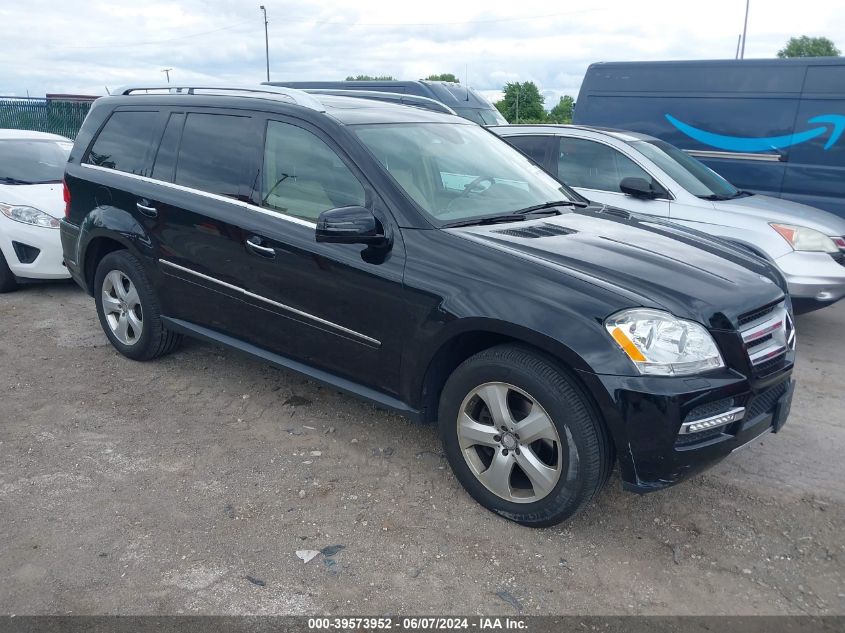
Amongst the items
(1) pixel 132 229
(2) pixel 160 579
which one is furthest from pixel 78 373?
(2) pixel 160 579

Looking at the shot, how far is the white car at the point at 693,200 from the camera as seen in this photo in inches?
227

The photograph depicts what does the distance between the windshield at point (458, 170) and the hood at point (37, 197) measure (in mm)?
4105

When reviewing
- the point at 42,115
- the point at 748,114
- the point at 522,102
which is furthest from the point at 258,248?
the point at 522,102

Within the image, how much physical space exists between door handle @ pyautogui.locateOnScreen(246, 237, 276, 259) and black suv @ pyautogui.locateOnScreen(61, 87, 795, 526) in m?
0.01

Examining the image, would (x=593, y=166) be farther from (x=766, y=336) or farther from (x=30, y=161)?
(x=30, y=161)

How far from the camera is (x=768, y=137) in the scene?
7.73 m

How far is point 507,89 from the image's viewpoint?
67.0m

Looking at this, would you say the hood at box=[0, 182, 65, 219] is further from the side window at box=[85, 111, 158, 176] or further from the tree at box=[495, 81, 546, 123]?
the tree at box=[495, 81, 546, 123]

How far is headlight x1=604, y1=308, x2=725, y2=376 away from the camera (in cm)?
286

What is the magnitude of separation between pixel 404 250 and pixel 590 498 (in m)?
→ 1.36

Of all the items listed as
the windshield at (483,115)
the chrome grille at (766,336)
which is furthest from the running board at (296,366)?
the windshield at (483,115)

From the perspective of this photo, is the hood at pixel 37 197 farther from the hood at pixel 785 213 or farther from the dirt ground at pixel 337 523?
the hood at pixel 785 213

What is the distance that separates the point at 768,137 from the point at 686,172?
6.00 feet

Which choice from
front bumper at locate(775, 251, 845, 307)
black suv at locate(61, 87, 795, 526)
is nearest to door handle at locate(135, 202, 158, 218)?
black suv at locate(61, 87, 795, 526)
